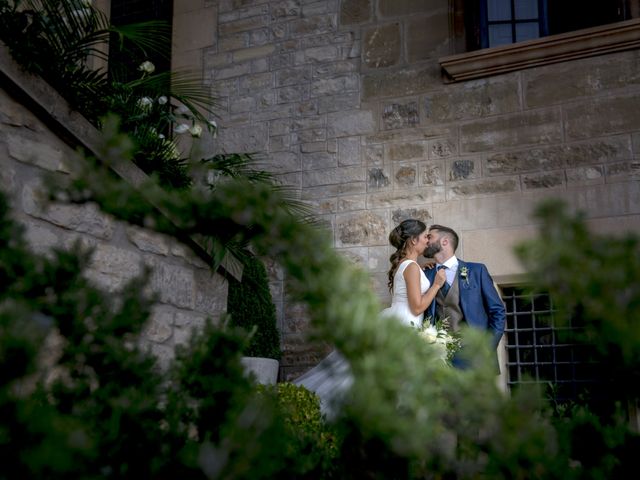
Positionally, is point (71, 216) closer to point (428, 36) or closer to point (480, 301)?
point (480, 301)

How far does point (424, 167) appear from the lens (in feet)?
20.1

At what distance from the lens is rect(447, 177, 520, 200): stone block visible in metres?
5.81

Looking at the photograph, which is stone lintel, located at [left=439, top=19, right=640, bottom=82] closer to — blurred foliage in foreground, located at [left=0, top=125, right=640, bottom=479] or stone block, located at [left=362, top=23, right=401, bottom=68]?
stone block, located at [left=362, top=23, right=401, bottom=68]

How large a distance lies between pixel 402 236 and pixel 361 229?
23.4 inches

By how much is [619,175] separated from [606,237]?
520 centimetres

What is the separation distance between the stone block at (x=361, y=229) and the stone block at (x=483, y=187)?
0.61 meters

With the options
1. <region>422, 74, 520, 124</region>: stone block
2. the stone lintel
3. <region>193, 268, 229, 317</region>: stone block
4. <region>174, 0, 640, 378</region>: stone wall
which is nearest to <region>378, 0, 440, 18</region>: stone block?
<region>174, 0, 640, 378</region>: stone wall

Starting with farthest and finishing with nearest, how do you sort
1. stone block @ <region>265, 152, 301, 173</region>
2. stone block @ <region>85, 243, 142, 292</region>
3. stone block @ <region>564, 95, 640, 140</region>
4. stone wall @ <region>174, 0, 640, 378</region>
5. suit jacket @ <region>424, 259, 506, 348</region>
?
stone block @ <region>265, 152, 301, 173</region> < stone wall @ <region>174, 0, 640, 378</region> < stone block @ <region>564, 95, 640, 140</region> < suit jacket @ <region>424, 259, 506, 348</region> < stone block @ <region>85, 243, 142, 292</region>

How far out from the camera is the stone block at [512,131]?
5.76 meters

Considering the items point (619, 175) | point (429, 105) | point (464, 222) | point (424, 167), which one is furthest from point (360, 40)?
point (619, 175)

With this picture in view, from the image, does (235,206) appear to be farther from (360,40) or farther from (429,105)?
(360,40)

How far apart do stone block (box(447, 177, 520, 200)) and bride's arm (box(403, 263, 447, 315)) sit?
2.64ft

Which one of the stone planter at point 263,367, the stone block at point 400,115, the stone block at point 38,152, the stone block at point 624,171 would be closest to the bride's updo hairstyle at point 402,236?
the stone block at point 400,115

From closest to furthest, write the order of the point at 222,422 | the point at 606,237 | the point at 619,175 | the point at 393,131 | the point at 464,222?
1. the point at 606,237
2. the point at 222,422
3. the point at 619,175
4. the point at 464,222
5. the point at 393,131
